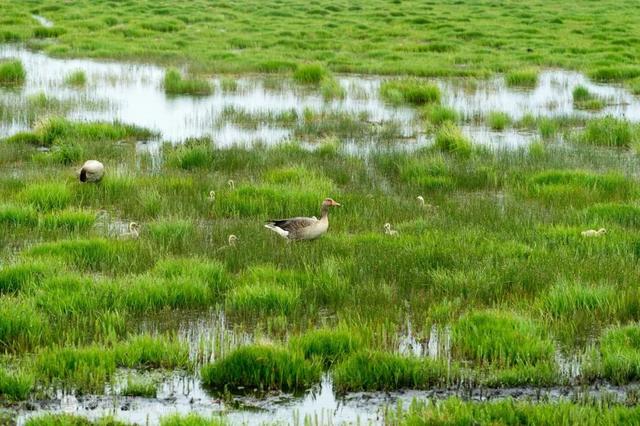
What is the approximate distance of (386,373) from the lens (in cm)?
846

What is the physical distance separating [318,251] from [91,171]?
464 cm

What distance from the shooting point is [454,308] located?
33.1 ft

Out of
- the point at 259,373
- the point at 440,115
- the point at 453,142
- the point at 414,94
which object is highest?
the point at 259,373

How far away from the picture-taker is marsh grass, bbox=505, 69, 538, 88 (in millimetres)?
27913

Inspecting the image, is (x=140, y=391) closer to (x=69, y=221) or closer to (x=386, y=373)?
(x=386, y=373)

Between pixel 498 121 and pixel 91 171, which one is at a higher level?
pixel 91 171

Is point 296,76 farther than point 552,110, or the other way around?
point 296,76

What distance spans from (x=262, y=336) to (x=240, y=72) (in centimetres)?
2085

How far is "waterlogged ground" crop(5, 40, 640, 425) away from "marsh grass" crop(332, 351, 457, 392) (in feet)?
0.06

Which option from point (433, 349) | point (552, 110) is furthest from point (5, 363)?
point (552, 110)

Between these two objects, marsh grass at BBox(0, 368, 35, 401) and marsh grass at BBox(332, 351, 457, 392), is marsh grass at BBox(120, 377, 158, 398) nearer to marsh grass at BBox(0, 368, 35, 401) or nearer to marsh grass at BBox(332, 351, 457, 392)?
marsh grass at BBox(0, 368, 35, 401)

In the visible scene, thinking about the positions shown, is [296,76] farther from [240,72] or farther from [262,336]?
[262,336]

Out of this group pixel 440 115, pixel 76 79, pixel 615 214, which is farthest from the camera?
pixel 76 79

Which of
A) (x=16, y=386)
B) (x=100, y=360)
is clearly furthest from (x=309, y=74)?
(x=16, y=386)
